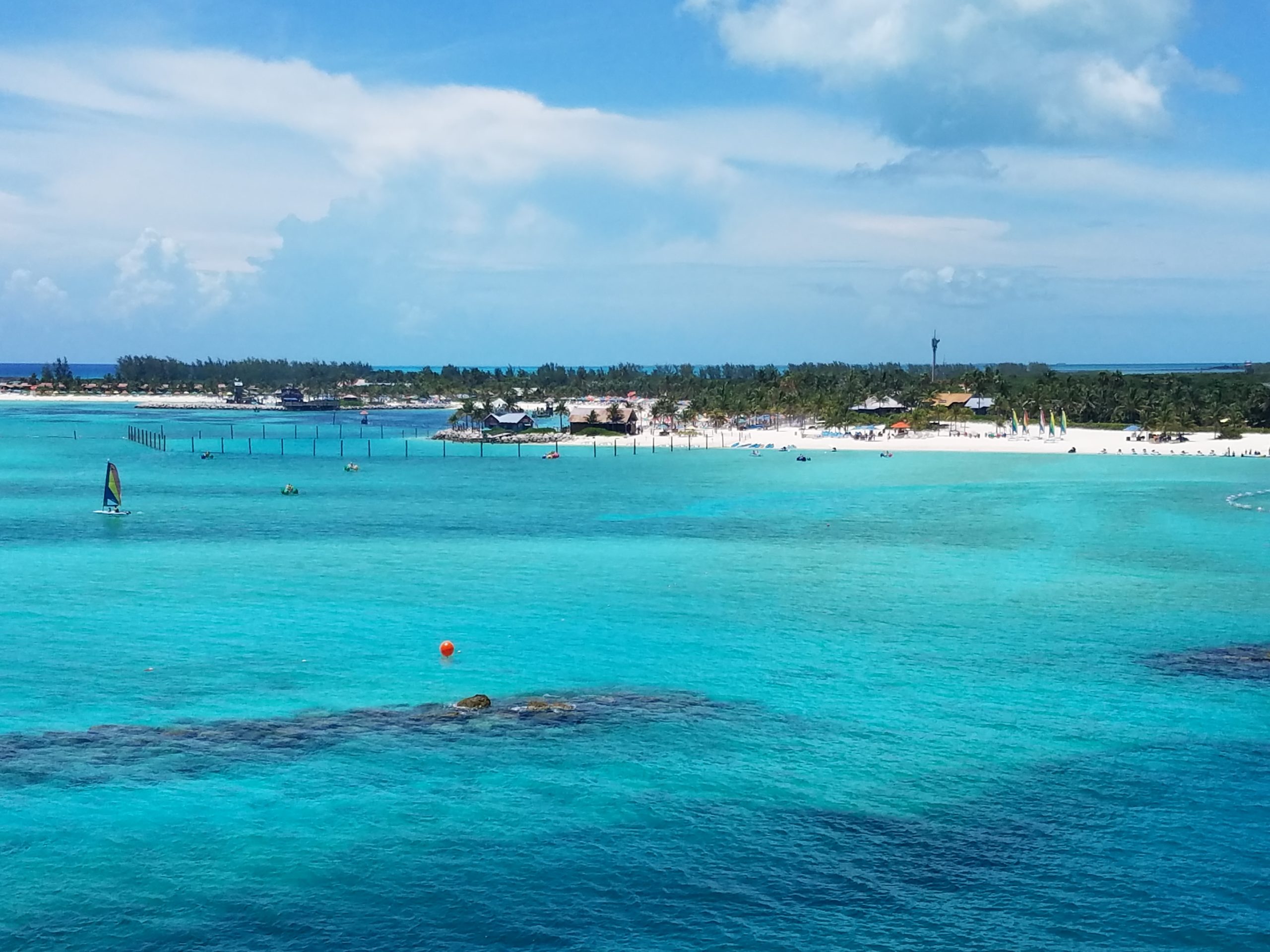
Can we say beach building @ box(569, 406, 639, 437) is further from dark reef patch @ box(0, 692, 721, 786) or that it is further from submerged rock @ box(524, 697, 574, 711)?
submerged rock @ box(524, 697, 574, 711)

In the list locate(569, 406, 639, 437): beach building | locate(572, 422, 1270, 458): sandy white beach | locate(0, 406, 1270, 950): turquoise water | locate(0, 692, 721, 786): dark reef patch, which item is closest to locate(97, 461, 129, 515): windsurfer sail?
locate(0, 406, 1270, 950): turquoise water

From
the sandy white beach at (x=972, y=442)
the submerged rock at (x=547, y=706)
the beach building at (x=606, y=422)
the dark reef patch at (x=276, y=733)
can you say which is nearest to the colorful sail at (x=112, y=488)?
the dark reef patch at (x=276, y=733)

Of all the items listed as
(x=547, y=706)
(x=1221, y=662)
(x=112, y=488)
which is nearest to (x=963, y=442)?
(x=112, y=488)

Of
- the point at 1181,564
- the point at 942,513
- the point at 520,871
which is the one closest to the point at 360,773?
the point at 520,871

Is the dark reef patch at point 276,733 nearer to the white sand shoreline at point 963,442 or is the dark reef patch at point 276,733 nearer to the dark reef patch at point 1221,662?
the dark reef patch at point 1221,662

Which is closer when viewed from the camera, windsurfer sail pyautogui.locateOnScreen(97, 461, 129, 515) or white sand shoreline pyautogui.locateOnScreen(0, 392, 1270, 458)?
windsurfer sail pyautogui.locateOnScreen(97, 461, 129, 515)

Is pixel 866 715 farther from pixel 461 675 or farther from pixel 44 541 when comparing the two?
pixel 44 541
